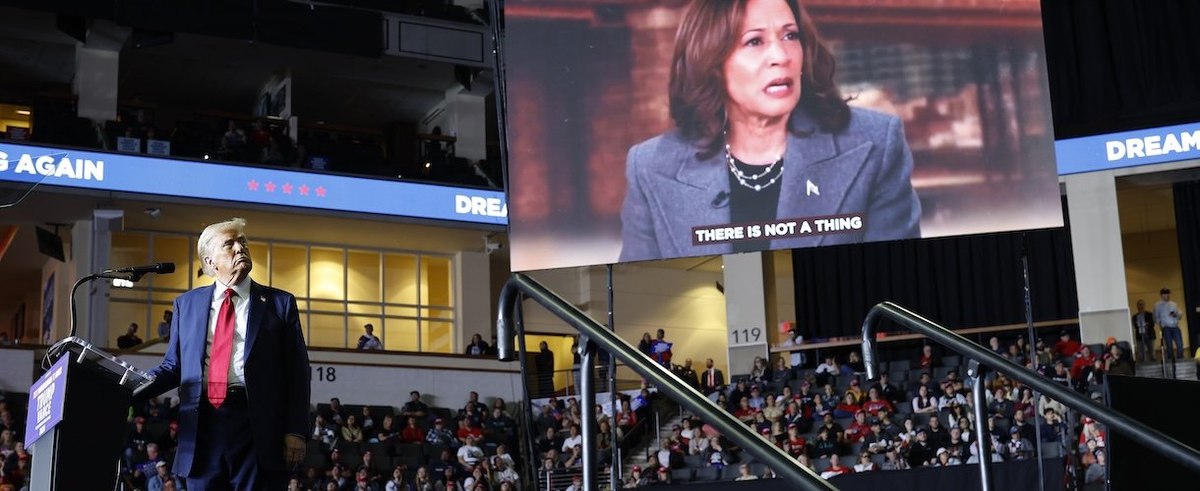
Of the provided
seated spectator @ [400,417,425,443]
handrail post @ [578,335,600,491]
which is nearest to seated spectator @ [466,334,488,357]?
seated spectator @ [400,417,425,443]

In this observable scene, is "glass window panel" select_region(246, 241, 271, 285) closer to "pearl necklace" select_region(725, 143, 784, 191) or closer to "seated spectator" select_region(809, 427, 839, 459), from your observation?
"seated spectator" select_region(809, 427, 839, 459)

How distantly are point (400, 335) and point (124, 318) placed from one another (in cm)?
483

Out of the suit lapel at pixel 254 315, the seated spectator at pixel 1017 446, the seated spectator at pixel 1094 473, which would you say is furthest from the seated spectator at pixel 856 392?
the suit lapel at pixel 254 315

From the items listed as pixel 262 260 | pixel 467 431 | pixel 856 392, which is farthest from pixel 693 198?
pixel 262 260

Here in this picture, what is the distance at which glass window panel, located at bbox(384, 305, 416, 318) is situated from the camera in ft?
81.5

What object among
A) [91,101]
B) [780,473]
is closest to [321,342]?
[91,101]

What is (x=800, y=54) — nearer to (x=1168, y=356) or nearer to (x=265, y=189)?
(x=1168, y=356)

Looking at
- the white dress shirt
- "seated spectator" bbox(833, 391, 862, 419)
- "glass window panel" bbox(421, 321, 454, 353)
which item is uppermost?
"glass window panel" bbox(421, 321, 454, 353)

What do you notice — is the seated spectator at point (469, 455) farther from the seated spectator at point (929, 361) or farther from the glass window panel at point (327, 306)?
the glass window panel at point (327, 306)

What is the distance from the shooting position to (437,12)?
23484mm

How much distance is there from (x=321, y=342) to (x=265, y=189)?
3.80m

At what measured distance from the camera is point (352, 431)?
17031mm

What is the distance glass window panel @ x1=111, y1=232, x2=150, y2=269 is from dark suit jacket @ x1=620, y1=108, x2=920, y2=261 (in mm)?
16026

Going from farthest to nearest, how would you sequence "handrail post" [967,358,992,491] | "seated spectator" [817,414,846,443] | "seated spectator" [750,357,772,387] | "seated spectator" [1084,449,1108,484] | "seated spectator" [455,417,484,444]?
"seated spectator" [750,357,772,387] → "seated spectator" [455,417,484,444] → "seated spectator" [817,414,846,443] → "seated spectator" [1084,449,1108,484] → "handrail post" [967,358,992,491]
